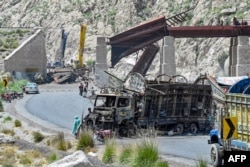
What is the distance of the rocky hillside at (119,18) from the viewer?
100250mm

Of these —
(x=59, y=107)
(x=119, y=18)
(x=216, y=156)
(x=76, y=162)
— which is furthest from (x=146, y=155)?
(x=119, y=18)

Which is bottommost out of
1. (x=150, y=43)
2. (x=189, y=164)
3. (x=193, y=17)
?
(x=189, y=164)

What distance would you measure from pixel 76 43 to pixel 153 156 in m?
99.6

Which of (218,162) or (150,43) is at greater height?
(150,43)

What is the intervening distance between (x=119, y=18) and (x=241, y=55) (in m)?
51.8

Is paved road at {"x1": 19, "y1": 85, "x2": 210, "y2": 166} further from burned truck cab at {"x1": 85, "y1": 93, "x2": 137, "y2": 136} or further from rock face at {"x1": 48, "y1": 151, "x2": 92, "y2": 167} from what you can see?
rock face at {"x1": 48, "y1": 151, "x2": 92, "y2": 167}

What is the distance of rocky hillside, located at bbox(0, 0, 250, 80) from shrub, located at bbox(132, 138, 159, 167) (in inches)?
2764

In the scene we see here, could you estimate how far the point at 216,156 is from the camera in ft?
71.1

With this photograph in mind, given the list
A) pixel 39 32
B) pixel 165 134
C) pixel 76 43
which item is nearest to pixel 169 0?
pixel 76 43

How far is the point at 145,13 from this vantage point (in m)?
123

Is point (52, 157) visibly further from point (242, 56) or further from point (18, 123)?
point (242, 56)

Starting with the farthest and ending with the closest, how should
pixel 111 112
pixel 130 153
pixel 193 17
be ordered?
1. pixel 193 17
2. pixel 111 112
3. pixel 130 153

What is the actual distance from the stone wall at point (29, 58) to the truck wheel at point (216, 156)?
6890 cm

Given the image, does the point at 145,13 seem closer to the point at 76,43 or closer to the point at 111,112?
the point at 76,43
